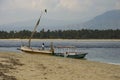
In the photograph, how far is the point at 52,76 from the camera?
72.1 ft

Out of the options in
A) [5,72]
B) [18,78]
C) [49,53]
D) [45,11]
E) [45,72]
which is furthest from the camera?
[45,11]

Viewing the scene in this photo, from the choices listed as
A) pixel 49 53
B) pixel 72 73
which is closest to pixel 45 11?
pixel 49 53

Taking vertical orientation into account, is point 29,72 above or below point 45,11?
below

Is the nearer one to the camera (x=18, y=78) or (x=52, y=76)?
(x=18, y=78)

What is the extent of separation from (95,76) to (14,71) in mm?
5520

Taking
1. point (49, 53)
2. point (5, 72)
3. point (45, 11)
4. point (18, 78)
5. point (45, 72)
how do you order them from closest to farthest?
point (18, 78), point (5, 72), point (45, 72), point (49, 53), point (45, 11)

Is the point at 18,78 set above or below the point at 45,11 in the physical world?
below

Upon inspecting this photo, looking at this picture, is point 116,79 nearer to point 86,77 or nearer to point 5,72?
point 86,77

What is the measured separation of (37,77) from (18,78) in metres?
1.41

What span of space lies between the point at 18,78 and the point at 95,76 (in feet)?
19.2

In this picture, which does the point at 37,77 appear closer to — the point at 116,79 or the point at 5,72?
the point at 5,72

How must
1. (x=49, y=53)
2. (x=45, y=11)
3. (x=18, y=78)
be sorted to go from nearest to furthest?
(x=18, y=78) → (x=49, y=53) → (x=45, y=11)

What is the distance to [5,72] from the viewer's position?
72.0 ft

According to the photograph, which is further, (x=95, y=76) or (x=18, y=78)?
(x=95, y=76)
